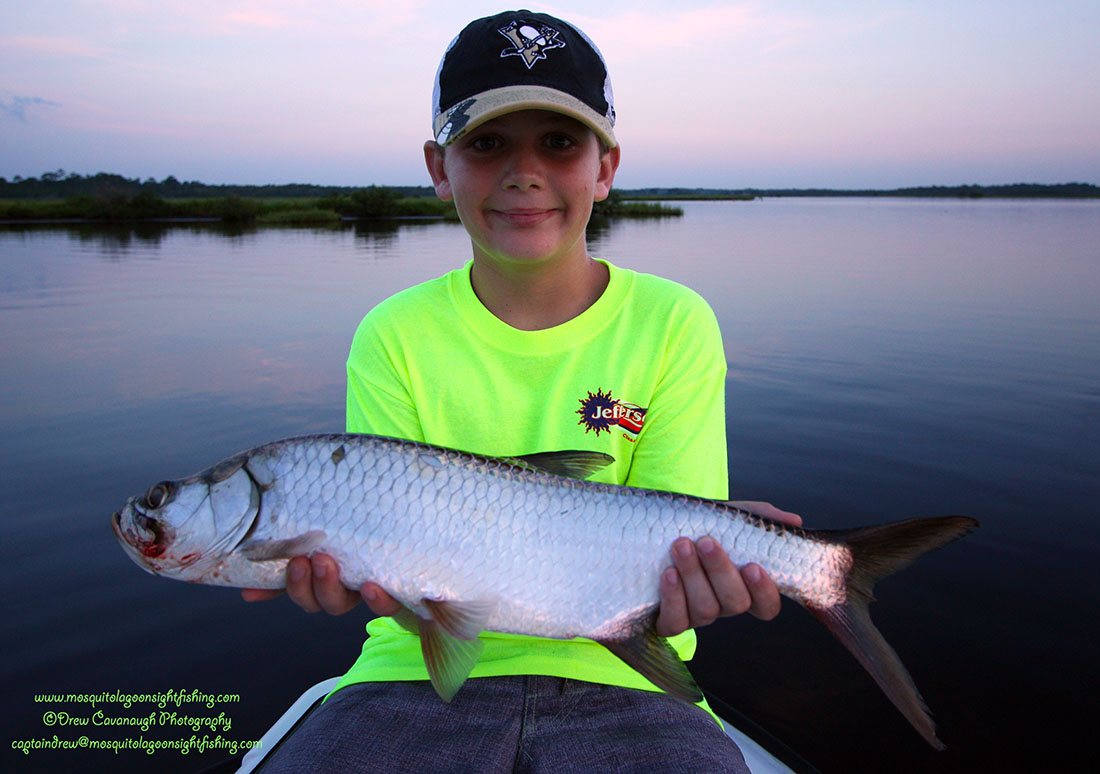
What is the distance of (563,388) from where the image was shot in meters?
2.54

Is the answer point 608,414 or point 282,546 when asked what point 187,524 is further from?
point 608,414

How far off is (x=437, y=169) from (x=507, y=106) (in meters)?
0.68

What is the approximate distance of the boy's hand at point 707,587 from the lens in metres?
2.02

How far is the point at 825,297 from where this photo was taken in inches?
596

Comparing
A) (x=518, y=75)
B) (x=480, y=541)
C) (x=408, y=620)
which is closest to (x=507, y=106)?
(x=518, y=75)

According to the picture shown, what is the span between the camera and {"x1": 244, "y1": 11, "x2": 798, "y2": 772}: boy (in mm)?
2051

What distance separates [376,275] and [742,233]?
75.0 feet

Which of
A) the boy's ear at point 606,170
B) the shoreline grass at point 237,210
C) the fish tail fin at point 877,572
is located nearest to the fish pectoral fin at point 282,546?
the fish tail fin at point 877,572

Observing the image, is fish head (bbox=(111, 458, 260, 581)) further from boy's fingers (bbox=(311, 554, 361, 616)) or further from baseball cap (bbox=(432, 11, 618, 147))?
baseball cap (bbox=(432, 11, 618, 147))

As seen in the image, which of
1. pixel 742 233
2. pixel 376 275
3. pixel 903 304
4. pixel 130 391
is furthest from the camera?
pixel 742 233

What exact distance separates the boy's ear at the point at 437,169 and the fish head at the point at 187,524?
1404 millimetres

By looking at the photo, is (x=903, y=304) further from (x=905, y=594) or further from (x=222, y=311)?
(x=222, y=311)

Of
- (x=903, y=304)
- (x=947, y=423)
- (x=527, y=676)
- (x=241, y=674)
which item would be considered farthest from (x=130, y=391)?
(x=903, y=304)

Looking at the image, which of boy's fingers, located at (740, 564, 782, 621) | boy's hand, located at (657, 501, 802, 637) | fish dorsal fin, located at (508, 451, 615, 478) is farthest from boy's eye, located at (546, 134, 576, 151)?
boy's fingers, located at (740, 564, 782, 621)
